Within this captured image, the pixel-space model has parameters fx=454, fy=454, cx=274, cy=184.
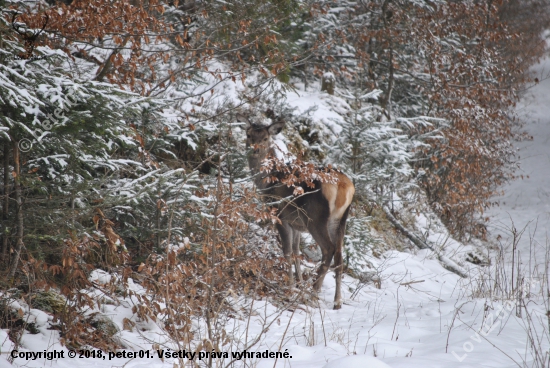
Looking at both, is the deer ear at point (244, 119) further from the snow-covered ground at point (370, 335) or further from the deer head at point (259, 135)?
the snow-covered ground at point (370, 335)

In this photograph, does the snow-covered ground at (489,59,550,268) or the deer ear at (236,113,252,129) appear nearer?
the deer ear at (236,113,252,129)

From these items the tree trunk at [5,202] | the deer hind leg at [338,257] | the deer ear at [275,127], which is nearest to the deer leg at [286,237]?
the deer hind leg at [338,257]

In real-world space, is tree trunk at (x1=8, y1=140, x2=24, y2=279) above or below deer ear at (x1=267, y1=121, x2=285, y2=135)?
below

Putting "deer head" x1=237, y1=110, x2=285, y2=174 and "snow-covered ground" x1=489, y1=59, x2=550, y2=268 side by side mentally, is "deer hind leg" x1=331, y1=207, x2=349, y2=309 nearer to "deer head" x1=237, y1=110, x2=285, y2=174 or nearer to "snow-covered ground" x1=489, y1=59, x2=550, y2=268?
"deer head" x1=237, y1=110, x2=285, y2=174

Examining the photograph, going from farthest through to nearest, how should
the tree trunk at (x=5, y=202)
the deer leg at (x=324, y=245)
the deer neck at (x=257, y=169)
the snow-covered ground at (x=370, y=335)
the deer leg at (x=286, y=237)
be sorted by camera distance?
1. the deer neck at (x=257, y=169)
2. the deer leg at (x=286, y=237)
3. the deer leg at (x=324, y=245)
4. the tree trunk at (x=5, y=202)
5. the snow-covered ground at (x=370, y=335)

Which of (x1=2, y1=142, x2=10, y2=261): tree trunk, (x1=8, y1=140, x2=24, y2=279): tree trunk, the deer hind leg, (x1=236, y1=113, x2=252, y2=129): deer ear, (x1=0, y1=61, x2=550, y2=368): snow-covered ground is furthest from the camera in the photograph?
(x1=236, y1=113, x2=252, y2=129): deer ear

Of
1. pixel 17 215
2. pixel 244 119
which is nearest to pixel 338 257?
pixel 244 119

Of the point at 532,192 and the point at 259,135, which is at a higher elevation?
the point at 259,135

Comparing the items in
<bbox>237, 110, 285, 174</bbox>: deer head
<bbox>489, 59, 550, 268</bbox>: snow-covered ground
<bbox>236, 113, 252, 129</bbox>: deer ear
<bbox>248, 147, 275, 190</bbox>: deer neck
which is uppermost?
<bbox>236, 113, 252, 129</bbox>: deer ear

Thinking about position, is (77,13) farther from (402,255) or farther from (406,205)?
(406,205)

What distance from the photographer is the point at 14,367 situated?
3.02 meters

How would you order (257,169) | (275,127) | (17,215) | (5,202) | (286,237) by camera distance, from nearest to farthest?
(17,215), (5,202), (286,237), (275,127), (257,169)

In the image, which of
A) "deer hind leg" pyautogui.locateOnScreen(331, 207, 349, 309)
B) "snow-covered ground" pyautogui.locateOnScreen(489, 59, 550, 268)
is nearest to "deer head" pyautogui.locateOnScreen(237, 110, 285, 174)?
"deer hind leg" pyautogui.locateOnScreen(331, 207, 349, 309)

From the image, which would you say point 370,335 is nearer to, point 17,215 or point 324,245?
point 324,245
